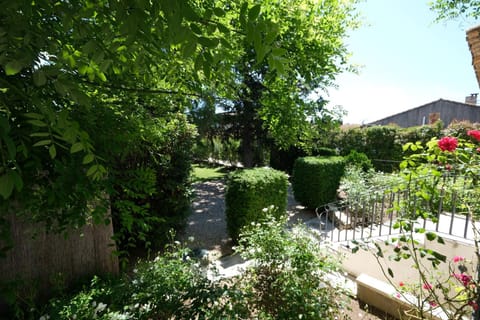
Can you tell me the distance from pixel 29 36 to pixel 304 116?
511cm

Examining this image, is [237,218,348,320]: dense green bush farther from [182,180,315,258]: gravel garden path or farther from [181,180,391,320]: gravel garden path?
[182,180,315,258]: gravel garden path

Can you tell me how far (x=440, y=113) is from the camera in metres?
19.9

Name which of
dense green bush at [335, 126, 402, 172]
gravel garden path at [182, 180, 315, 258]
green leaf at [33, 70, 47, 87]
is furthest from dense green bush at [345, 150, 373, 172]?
green leaf at [33, 70, 47, 87]

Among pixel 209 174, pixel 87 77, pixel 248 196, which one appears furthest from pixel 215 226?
pixel 209 174

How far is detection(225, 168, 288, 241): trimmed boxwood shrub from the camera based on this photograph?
4.65 meters

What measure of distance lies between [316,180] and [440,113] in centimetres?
2053

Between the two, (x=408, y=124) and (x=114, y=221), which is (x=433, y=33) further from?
(x=408, y=124)

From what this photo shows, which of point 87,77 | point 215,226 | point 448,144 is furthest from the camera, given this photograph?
point 215,226

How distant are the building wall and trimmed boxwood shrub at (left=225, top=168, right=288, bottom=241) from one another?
2079cm

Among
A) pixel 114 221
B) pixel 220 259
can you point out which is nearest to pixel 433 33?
pixel 220 259

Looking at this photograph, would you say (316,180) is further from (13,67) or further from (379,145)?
(13,67)

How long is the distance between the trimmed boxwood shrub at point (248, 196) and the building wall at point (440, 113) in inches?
819

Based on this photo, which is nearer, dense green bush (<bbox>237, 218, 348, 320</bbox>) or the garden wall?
dense green bush (<bbox>237, 218, 348, 320</bbox>)

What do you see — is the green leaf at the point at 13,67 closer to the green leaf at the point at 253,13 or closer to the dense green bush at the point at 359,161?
the green leaf at the point at 253,13
